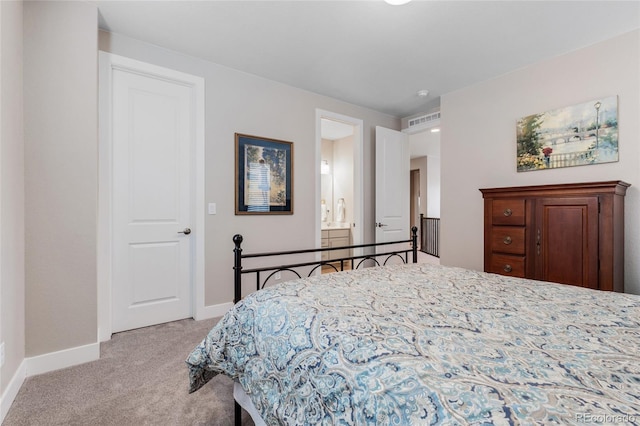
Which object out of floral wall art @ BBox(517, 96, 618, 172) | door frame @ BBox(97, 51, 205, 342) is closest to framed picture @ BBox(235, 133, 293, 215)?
door frame @ BBox(97, 51, 205, 342)

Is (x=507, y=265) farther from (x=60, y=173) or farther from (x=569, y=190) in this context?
(x=60, y=173)

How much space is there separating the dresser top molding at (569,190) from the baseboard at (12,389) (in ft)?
12.2

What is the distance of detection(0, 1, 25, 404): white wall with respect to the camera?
160 cm

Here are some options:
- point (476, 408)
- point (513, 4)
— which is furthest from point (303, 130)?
point (476, 408)

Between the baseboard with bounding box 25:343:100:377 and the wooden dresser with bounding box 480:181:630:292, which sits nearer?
the baseboard with bounding box 25:343:100:377

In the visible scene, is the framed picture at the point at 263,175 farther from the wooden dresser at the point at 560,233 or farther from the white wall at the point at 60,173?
the wooden dresser at the point at 560,233

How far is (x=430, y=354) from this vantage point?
0.78 m

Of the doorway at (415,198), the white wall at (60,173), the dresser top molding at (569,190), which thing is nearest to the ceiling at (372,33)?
the white wall at (60,173)

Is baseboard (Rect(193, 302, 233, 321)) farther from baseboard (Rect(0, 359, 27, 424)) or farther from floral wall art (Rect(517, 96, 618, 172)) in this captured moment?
floral wall art (Rect(517, 96, 618, 172))

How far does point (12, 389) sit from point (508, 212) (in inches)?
147

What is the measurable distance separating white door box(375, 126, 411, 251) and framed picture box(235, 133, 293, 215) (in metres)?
1.35

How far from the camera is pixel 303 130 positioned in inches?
141

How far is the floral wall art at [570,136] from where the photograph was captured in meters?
2.50
